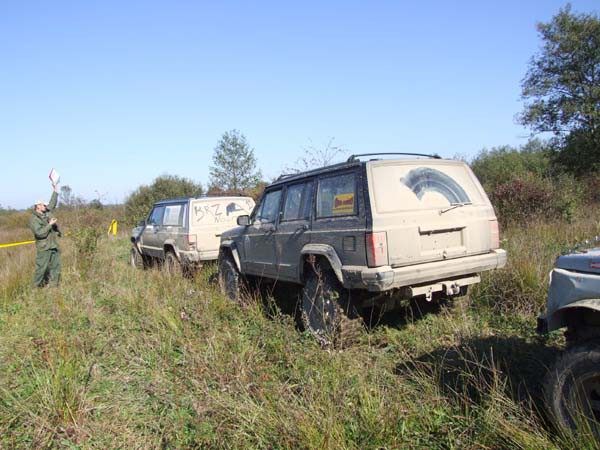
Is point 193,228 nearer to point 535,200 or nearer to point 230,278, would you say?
point 230,278

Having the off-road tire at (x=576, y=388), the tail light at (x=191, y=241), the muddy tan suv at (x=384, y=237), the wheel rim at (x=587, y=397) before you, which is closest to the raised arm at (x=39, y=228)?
the tail light at (x=191, y=241)

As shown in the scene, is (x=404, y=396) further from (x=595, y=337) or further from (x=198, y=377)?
(x=198, y=377)

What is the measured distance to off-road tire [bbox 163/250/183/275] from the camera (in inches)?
312

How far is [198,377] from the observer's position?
11.7 ft

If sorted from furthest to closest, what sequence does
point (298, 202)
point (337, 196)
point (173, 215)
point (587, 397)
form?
1. point (173, 215)
2. point (298, 202)
3. point (337, 196)
4. point (587, 397)

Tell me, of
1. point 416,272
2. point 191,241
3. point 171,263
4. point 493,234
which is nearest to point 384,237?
point 416,272

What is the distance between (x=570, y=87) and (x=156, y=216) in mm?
22180

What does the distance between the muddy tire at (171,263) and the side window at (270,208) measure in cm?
259

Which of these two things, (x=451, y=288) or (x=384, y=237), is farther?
(x=451, y=288)

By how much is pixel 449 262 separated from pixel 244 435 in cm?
253

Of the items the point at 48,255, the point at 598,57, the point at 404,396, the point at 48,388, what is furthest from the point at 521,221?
the point at 598,57

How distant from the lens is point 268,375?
3490 millimetres

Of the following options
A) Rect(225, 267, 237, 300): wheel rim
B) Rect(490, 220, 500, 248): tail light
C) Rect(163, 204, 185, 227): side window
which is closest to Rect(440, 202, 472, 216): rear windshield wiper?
Rect(490, 220, 500, 248): tail light

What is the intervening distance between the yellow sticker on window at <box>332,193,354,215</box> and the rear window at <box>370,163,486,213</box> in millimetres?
285
